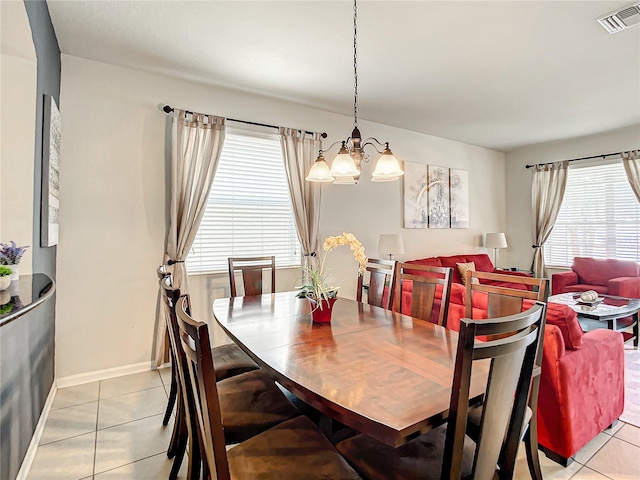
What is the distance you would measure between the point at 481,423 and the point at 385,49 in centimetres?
271

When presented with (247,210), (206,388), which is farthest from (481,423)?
(247,210)

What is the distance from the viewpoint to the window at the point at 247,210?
3.39 metres

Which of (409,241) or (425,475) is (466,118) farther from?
(425,475)

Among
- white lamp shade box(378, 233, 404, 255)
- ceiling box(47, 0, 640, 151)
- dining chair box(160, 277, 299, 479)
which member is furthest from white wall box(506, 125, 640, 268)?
dining chair box(160, 277, 299, 479)

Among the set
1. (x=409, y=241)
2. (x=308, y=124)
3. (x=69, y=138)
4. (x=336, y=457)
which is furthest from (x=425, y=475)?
(x=409, y=241)

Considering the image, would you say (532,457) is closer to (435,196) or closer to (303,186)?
(303,186)

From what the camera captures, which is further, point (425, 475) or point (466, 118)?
point (466, 118)

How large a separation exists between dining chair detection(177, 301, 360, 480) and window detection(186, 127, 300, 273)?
7.70 ft

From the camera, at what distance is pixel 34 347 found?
1.97 metres

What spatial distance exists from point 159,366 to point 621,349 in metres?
3.64

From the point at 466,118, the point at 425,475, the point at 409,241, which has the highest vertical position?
the point at 466,118

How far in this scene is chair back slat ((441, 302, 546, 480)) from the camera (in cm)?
86

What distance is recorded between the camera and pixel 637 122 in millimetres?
4523

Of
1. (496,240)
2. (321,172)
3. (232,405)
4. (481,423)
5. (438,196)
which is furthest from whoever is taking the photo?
(496,240)
